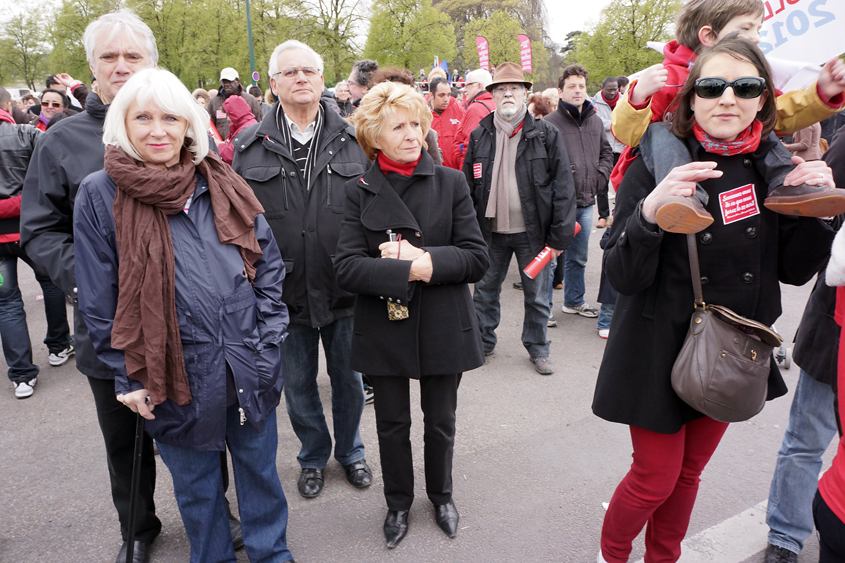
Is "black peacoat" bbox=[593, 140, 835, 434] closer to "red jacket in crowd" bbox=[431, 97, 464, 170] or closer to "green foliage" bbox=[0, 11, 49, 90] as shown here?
"red jacket in crowd" bbox=[431, 97, 464, 170]

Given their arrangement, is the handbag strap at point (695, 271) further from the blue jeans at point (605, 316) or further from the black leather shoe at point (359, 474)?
the blue jeans at point (605, 316)

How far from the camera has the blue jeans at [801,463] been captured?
2.41 metres

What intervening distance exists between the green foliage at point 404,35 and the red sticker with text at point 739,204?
2950cm

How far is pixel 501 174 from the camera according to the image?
4.52 metres

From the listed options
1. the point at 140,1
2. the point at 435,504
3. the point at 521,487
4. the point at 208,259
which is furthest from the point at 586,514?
the point at 140,1

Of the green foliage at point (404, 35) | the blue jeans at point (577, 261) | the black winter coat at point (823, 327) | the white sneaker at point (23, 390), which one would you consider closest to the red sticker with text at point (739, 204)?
the black winter coat at point (823, 327)

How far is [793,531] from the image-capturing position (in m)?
2.53

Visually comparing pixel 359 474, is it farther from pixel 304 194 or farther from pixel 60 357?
pixel 60 357

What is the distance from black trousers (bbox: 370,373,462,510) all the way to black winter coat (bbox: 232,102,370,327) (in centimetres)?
55

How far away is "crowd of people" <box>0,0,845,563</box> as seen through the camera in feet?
6.38

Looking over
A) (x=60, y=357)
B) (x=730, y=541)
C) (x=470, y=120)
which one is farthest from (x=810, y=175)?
(x=60, y=357)

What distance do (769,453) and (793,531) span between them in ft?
3.03

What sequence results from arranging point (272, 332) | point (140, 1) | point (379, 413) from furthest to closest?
point (140, 1) < point (379, 413) < point (272, 332)

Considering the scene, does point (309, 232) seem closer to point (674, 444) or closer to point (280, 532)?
point (280, 532)
